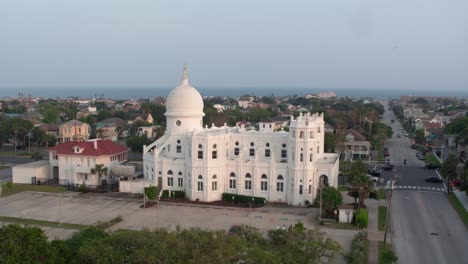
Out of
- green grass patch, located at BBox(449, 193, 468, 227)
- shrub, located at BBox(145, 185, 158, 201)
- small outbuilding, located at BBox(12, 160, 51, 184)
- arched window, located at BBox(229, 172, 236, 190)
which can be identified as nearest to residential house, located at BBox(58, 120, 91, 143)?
small outbuilding, located at BBox(12, 160, 51, 184)

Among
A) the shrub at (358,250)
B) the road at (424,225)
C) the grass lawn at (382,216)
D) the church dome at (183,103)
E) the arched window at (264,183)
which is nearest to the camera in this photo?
the shrub at (358,250)

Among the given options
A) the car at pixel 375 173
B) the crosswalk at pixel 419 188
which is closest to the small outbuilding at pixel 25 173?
the car at pixel 375 173

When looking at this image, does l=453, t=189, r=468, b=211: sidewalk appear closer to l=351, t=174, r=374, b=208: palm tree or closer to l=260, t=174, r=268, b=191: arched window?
l=351, t=174, r=374, b=208: palm tree

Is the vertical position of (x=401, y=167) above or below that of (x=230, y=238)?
below

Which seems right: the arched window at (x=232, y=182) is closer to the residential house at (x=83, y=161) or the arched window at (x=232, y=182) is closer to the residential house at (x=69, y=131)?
the residential house at (x=83, y=161)

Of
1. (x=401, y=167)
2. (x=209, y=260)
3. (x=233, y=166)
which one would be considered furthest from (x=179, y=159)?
(x=401, y=167)

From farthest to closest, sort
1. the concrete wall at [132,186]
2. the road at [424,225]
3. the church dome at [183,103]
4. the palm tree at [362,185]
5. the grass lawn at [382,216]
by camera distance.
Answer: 1. the church dome at [183,103]
2. the concrete wall at [132,186]
3. the palm tree at [362,185]
4. the grass lawn at [382,216]
5. the road at [424,225]

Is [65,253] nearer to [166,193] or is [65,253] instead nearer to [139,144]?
[166,193]
